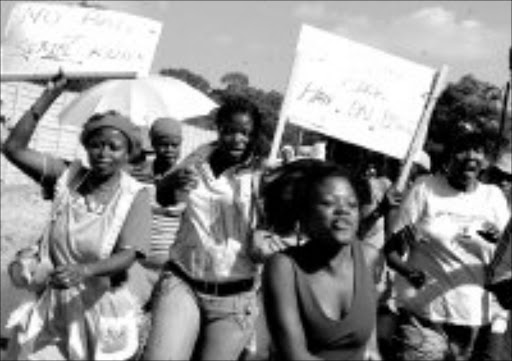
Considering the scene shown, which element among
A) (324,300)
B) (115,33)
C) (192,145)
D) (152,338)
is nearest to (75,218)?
(152,338)

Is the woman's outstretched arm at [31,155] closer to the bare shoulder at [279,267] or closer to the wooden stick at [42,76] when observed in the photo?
the wooden stick at [42,76]

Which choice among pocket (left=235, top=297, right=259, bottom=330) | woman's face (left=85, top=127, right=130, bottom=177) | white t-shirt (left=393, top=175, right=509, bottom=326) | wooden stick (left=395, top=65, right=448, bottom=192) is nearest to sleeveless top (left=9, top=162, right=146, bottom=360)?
woman's face (left=85, top=127, right=130, bottom=177)

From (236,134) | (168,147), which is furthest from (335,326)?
(168,147)

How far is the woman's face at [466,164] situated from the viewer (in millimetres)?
5141

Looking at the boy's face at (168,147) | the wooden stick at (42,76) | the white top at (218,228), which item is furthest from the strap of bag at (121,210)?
the boy's face at (168,147)

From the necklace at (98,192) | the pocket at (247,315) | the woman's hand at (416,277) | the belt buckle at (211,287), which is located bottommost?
the pocket at (247,315)

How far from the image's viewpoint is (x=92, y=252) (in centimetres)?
410

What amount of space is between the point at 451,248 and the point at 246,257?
1.17 m

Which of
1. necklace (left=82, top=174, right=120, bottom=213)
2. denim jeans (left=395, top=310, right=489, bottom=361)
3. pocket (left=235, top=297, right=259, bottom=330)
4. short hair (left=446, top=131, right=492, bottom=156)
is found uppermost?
short hair (left=446, top=131, right=492, bottom=156)

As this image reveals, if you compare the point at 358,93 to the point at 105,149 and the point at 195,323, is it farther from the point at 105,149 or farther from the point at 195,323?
the point at 105,149

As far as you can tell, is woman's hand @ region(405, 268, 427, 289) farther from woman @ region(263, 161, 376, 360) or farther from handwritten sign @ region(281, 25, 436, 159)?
handwritten sign @ region(281, 25, 436, 159)

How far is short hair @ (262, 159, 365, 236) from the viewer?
11.3 feet

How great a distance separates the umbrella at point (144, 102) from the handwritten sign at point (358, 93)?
122cm

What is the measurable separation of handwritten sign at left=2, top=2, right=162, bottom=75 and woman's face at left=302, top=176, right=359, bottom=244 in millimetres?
3153
